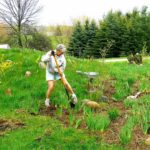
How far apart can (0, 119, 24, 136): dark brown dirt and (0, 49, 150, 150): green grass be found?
15cm

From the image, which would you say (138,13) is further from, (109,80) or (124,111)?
(124,111)

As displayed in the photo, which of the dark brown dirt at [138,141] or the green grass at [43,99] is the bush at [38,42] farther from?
the dark brown dirt at [138,141]

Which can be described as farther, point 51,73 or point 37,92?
point 37,92

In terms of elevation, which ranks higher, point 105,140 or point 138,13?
point 138,13

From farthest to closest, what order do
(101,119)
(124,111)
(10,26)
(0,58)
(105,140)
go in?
1. (10,26)
2. (0,58)
3. (124,111)
4. (101,119)
5. (105,140)

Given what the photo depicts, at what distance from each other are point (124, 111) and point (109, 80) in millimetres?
3676

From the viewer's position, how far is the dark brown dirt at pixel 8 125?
8508 mm

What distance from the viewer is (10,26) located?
50.4 m

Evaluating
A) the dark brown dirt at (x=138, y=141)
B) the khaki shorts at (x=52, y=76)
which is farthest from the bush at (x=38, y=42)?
the dark brown dirt at (x=138, y=141)

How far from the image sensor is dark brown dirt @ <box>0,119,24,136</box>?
27.9ft

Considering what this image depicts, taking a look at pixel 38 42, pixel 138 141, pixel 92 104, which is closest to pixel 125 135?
pixel 138 141

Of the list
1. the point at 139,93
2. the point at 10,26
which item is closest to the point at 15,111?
the point at 139,93

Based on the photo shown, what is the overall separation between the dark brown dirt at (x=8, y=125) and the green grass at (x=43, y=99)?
0.15 meters

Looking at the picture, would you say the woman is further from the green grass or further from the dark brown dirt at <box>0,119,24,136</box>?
the dark brown dirt at <box>0,119,24,136</box>
